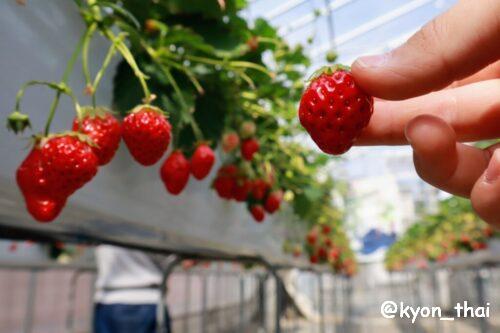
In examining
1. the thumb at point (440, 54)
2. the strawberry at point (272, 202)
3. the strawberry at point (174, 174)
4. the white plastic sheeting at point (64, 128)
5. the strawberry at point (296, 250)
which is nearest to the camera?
the thumb at point (440, 54)

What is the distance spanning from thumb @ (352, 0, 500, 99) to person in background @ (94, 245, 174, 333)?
7.54 feet

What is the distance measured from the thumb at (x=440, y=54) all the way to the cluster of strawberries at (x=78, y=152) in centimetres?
26

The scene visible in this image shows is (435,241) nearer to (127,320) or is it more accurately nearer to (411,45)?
(127,320)

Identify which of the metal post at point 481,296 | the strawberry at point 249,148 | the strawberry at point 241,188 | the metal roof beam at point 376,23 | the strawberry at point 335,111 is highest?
the metal roof beam at point 376,23

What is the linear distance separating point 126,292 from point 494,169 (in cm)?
242

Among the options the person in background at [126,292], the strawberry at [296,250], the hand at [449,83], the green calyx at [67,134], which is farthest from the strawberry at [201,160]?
the strawberry at [296,250]

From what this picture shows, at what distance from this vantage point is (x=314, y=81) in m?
0.40

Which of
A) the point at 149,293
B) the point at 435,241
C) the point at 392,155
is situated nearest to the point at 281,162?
the point at 149,293

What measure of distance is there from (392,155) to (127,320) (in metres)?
10.0

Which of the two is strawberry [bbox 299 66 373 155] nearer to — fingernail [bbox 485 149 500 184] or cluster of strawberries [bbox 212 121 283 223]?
fingernail [bbox 485 149 500 184]

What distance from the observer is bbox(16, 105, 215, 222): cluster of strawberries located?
0.44 meters

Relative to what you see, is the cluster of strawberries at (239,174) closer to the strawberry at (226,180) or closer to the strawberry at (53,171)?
the strawberry at (226,180)

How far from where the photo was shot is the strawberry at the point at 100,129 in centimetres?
48

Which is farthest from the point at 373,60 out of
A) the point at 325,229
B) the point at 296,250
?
the point at 325,229
